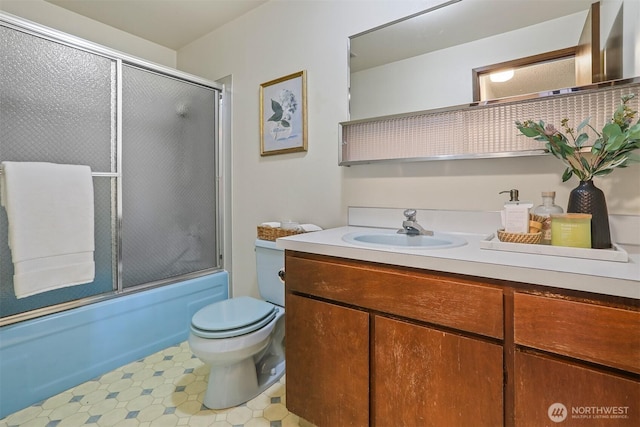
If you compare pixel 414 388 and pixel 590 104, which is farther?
pixel 590 104

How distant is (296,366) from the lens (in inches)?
46.1

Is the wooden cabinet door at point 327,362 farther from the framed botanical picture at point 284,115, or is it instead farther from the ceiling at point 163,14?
the ceiling at point 163,14

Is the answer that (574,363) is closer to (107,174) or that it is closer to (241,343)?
(241,343)

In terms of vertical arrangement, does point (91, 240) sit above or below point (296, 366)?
above

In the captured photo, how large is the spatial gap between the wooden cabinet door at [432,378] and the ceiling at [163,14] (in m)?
2.15

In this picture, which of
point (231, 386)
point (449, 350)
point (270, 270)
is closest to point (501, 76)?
point (449, 350)

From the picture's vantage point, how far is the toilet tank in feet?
5.44

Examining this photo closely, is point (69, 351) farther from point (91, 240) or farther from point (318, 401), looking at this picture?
point (318, 401)

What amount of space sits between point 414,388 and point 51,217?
176cm

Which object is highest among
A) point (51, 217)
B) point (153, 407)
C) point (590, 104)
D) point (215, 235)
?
point (590, 104)

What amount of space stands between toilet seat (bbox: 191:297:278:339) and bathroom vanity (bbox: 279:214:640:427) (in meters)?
0.28

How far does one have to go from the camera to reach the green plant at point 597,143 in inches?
33.6

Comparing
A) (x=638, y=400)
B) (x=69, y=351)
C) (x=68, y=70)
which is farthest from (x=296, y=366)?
(x=68, y=70)

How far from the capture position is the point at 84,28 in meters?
2.10
